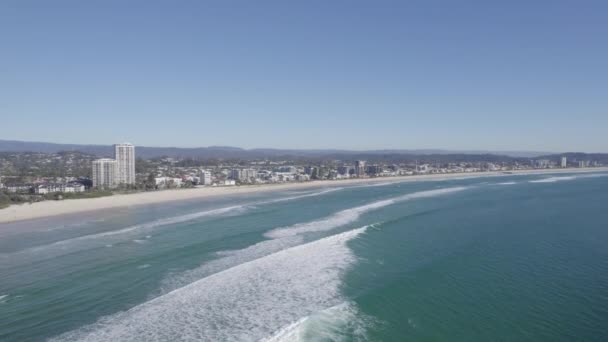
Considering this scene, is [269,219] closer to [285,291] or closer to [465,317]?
[285,291]

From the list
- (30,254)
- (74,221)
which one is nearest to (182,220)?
(74,221)

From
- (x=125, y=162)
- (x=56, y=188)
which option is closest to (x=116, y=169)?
(x=125, y=162)

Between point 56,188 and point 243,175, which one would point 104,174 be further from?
point 243,175

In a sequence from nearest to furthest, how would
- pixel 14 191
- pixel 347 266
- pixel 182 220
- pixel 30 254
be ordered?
pixel 347 266 → pixel 30 254 → pixel 182 220 → pixel 14 191

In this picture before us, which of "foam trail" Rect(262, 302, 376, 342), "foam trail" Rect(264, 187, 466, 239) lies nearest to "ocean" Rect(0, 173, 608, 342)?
"foam trail" Rect(262, 302, 376, 342)

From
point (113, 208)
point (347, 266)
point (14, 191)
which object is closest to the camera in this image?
point (347, 266)

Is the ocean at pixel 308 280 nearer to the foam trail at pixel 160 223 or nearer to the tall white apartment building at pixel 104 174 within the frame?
the foam trail at pixel 160 223
